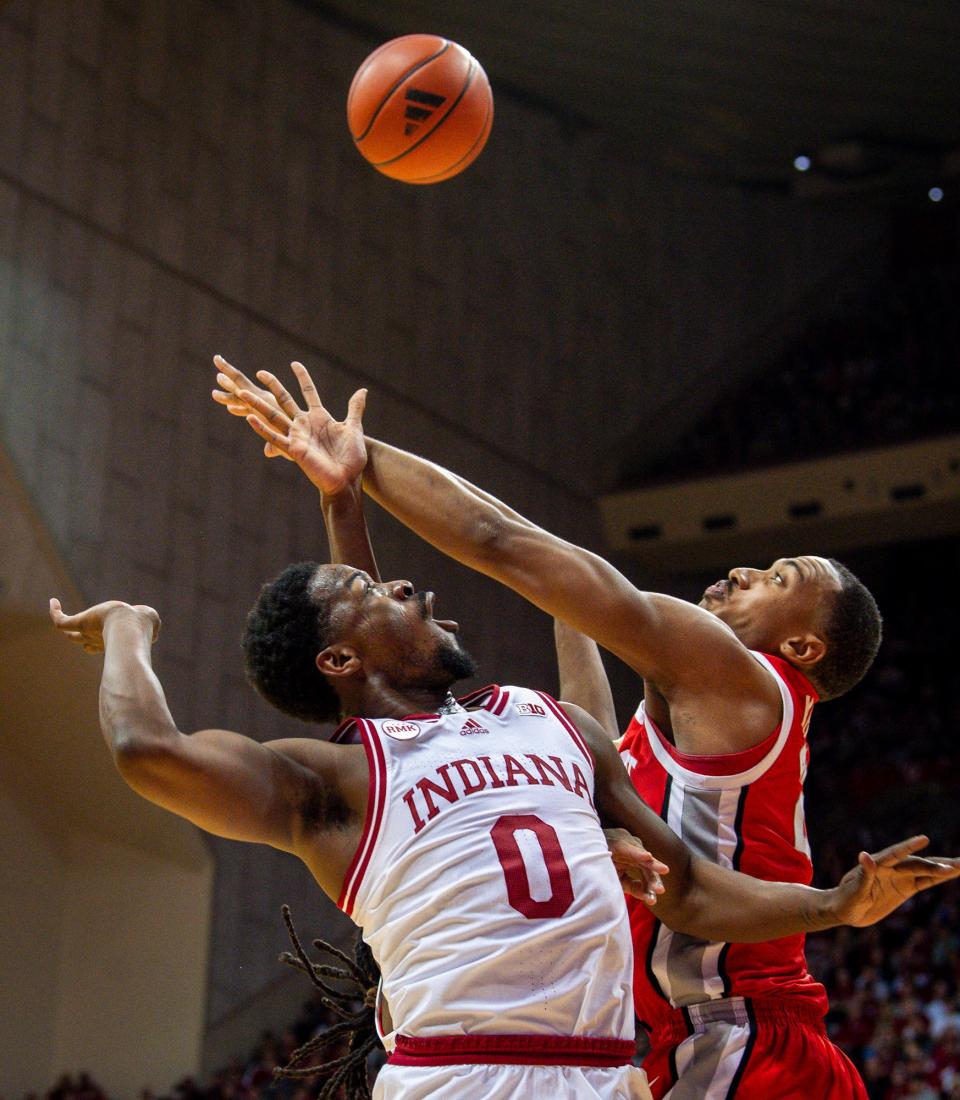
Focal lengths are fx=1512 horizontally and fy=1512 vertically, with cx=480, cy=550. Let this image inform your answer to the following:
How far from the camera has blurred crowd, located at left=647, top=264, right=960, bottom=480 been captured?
1803 centimetres

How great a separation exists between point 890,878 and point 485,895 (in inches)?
27.6

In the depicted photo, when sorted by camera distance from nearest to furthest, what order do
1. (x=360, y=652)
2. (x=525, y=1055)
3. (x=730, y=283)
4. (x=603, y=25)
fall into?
1. (x=525, y=1055)
2. (x=360, y=652)
3. (x=603, y=25)
4. (x=730, y=283)

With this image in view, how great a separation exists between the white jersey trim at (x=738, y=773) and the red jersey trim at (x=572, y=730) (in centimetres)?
35

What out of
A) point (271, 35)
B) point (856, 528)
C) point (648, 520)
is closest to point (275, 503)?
point (271, 35)

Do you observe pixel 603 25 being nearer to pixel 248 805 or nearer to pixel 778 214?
pixel 778 214

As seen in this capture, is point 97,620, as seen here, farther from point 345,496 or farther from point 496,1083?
point 496,1083

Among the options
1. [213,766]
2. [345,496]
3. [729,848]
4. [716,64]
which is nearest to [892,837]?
[716,64]

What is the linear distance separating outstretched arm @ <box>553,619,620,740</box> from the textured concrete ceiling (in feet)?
40.4

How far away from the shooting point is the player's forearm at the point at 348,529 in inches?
131

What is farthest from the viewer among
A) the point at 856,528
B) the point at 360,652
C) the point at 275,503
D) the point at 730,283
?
the point at 730,283

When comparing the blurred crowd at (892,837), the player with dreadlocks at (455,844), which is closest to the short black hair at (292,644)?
the player with dreadlocks at (455,844)

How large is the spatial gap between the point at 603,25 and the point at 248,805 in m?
14.1

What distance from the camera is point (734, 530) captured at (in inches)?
711

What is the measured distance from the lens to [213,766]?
8.06ft
